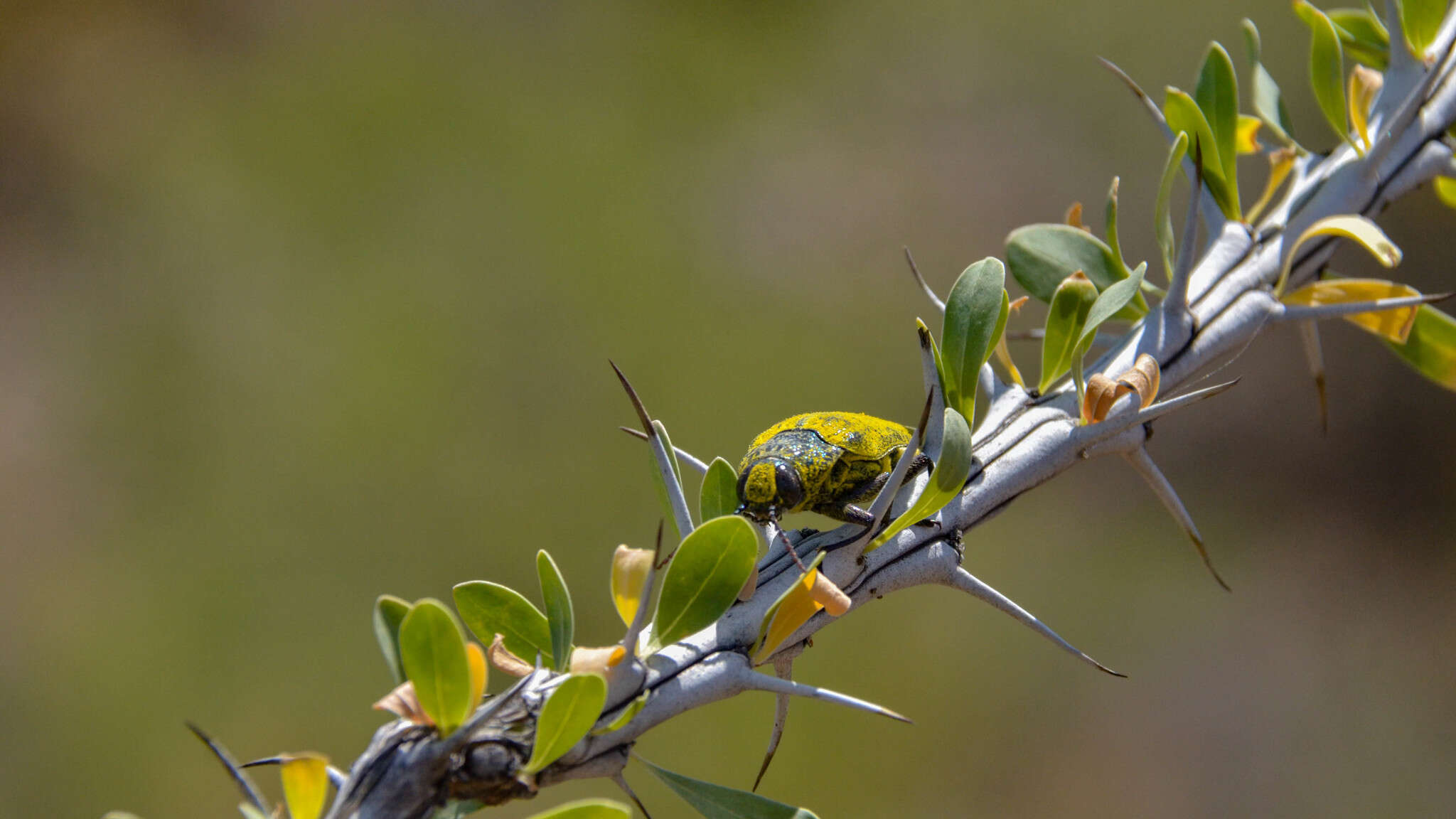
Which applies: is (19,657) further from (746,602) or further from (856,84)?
(856,84)

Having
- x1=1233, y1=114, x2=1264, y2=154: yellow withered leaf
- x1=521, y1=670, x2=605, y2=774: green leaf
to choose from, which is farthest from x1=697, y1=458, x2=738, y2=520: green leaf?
x1=1233, y1=114, x2=1264, y2=154: yellow withered leaf

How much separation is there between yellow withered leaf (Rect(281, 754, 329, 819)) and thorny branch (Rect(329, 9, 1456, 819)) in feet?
0.17

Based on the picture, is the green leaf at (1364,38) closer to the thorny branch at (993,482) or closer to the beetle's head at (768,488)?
the thorny branch at (993,482)

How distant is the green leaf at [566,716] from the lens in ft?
3.11

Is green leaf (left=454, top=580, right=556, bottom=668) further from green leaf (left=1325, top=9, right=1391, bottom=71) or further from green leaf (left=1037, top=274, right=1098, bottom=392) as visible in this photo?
green leaf (left=1325, top=9, right=1391, bottom=71)

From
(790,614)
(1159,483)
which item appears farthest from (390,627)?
(1159,483)

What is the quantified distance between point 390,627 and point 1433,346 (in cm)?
197

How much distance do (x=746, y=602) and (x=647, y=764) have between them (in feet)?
0.84

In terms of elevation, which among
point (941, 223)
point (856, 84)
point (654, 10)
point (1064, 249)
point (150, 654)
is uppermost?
point (654, 10)

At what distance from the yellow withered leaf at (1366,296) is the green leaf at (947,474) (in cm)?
86

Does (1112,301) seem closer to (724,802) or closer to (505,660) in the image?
(724,802)

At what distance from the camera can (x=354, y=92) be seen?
5695 mm

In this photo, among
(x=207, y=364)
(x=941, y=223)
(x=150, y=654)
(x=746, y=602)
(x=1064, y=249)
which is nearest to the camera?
(x=746, y=602)

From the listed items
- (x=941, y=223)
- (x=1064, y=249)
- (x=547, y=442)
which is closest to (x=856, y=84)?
(x=941, y=223)
